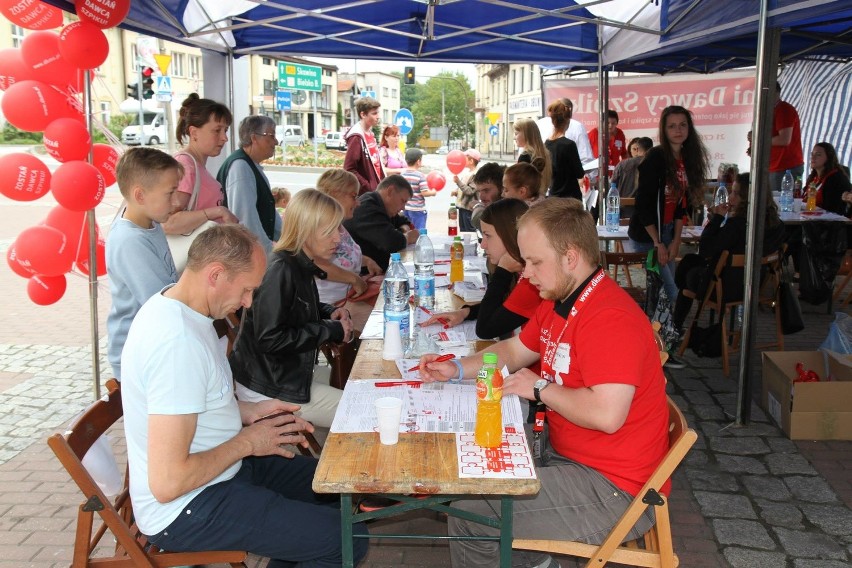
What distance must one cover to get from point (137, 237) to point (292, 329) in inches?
28.0

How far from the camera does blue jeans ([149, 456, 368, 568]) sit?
6.51 ft

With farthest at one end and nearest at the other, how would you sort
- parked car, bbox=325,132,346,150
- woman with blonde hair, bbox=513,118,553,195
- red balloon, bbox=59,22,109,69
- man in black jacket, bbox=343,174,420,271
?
parked car, bbox=325,132,346,150 → woman with blonde hair, bbox=513,118,553,195 → man in black jacket, bbox=343,174,420,271 → red balloon, bbox=59,22,109,69

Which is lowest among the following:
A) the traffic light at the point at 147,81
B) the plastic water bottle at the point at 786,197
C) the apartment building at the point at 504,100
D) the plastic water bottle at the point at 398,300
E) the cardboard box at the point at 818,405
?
the cardboard box at the point at 818,405

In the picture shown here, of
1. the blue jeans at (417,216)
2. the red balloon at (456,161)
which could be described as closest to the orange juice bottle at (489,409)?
the blue jeans at (417,216)

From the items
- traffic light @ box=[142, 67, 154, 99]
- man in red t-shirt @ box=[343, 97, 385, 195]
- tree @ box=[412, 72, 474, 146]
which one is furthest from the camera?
tree @ box=[412, 72, 474, 146]

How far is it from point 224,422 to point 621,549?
122cm

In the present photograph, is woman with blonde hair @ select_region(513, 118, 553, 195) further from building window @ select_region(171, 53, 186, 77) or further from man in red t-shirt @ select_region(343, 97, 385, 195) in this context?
building window @ select_region(171, 53, 186, 77)

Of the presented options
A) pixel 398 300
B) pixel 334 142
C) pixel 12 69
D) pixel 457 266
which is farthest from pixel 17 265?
pixel 334 142

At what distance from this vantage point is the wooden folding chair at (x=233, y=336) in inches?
117

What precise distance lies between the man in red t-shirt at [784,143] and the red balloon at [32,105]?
6.65 meters

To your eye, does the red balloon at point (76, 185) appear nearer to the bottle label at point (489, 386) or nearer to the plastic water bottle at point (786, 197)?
the bottle label at point (489, 386)

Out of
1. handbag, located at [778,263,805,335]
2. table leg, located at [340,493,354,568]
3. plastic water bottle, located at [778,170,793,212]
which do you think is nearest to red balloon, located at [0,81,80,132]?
table leg, located at [340,493,354,568]

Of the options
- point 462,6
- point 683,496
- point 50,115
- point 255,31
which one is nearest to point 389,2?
point 462,6

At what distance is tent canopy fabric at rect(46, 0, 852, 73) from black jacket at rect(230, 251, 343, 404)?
103 inches
